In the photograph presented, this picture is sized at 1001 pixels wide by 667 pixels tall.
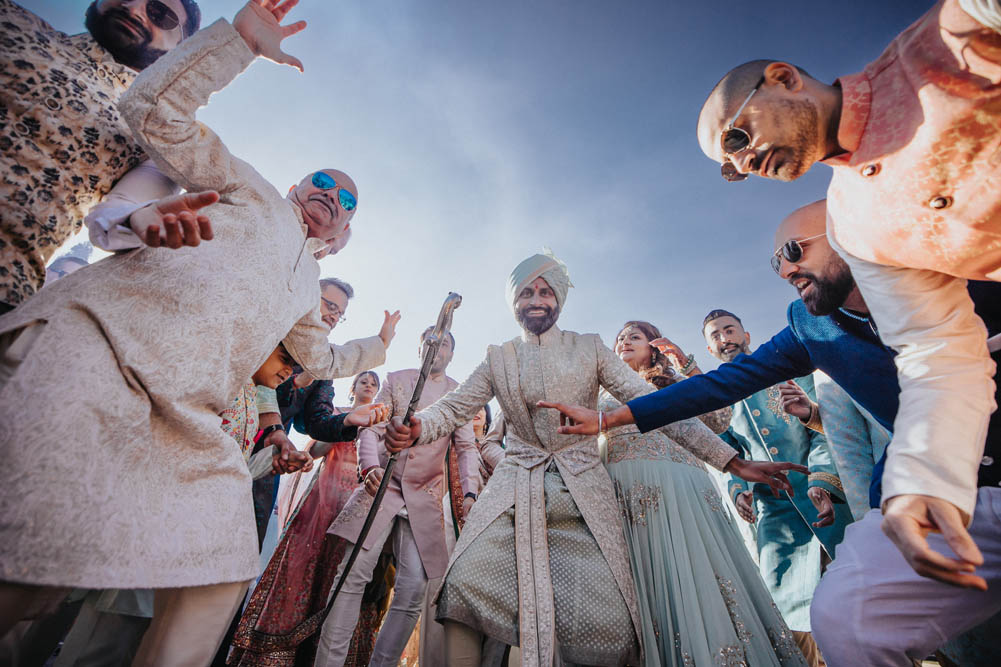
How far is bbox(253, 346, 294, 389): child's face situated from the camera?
7.78 ft

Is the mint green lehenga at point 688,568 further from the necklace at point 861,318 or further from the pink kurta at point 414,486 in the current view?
the pink kurta at point 414,486

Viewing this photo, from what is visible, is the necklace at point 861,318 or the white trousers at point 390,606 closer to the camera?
the necklace at point 861,318

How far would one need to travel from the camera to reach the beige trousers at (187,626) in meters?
1.29

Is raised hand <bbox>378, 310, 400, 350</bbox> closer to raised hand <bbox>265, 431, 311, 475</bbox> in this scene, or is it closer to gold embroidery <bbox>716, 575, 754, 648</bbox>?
raised hand <bbox>265, 431, 311, 475</bbox>

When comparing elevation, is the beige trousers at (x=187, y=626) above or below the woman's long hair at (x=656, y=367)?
below

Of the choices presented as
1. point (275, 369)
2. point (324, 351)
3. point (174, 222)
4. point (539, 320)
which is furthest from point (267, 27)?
point (539, 320)

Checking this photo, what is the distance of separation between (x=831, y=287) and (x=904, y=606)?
122 centimetres

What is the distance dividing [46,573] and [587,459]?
7.73 feet

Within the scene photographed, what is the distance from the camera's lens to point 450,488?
13.6 feet

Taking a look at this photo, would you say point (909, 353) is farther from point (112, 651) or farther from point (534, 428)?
point (112, 651)

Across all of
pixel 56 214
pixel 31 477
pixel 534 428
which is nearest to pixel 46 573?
pixel 31 477

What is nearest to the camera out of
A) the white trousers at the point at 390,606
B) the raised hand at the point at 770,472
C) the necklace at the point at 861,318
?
the necklace at the point at 861,318

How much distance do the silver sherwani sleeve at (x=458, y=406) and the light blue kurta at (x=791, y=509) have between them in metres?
2.56

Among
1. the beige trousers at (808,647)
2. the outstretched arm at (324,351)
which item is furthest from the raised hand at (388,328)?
the beige trousers at (808,647)
